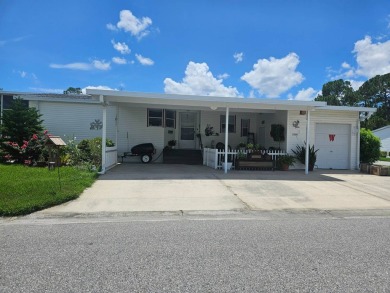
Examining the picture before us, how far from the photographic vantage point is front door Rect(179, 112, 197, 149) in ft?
64.2

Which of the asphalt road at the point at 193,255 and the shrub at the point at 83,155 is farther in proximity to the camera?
the shrub at the point at 83,155

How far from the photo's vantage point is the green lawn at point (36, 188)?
695 centimetres

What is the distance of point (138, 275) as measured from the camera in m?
3.77

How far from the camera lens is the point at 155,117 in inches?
714

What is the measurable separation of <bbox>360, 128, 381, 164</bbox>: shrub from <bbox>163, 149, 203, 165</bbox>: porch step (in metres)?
8.16

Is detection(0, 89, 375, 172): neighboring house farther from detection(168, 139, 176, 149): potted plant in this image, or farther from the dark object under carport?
the dark object under carport

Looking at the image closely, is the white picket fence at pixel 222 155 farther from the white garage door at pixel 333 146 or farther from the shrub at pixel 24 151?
the shrub at pixel 24 151

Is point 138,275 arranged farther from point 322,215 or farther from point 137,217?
point 322,215

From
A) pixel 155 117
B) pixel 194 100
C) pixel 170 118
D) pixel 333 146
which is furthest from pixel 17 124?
pixel 333 146

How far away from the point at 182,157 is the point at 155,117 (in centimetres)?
264

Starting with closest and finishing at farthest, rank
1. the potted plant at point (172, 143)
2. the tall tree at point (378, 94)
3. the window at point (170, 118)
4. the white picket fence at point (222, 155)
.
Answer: the white picket fence at point (222, 155) → the window at point (170, 118) → the potted plant at point (172, 143) → the tall tree at point (378, 94)

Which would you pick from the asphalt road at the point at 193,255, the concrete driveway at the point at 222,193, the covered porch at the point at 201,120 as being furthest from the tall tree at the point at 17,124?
the asphalt road at the point at 193,255

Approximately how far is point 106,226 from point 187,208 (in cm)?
208

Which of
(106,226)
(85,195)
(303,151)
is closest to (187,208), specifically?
(106,226)
